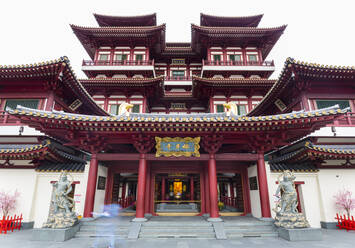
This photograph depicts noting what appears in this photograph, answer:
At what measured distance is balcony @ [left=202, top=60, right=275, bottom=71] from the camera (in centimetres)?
2050

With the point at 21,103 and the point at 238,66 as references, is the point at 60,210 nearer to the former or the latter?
the point at 21,103

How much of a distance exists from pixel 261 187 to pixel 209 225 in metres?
3.26

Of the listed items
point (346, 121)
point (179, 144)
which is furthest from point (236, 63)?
point (179, 144)

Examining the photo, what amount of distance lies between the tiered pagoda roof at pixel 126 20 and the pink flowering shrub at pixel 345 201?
24581 millimetres

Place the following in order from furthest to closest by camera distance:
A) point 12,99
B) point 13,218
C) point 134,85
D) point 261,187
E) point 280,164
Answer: point 134,85
point 12,99
point 280,164
point 13,218
point 261,187

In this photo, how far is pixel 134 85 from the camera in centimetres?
1828

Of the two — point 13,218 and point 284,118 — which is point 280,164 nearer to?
point 284,118

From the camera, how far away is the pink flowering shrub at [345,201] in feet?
32.1

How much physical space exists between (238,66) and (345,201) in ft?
51.3

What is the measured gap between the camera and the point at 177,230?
8094mm

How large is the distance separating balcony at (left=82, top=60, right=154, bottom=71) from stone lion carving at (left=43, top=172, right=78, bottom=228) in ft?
49.3

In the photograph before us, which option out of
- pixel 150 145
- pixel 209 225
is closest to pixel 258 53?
pixel 150 145

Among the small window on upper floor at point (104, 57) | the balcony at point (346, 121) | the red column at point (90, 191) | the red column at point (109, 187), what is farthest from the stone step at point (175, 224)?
the small window on upper floor at point (104, 57)

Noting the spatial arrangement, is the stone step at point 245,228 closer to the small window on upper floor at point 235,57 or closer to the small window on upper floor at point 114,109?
the small window on upper floor at point 114,109
